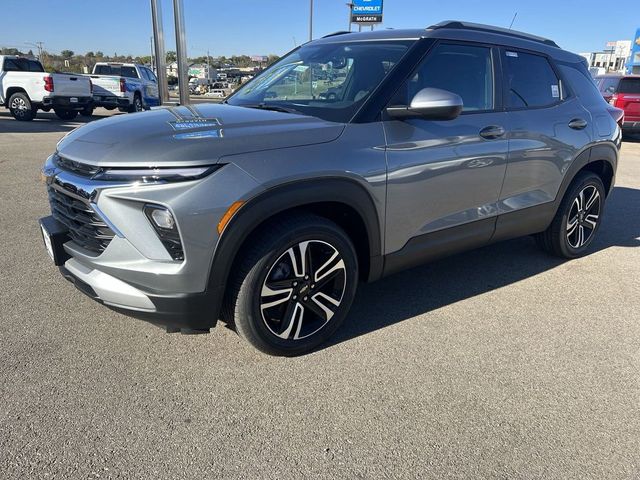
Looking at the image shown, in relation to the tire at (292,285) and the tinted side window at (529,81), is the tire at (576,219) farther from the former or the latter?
the tire at (292,285)

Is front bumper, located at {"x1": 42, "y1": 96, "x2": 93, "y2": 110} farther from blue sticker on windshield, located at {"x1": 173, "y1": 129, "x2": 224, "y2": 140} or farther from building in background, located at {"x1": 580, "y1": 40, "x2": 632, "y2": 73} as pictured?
building in background, located at {"x1": 580, "y1": 40, "x2": 632, "y2": 73}

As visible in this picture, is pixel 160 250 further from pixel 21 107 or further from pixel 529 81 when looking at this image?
pixel 21 107

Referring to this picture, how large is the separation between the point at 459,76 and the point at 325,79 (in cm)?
93

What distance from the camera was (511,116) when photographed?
148 inches

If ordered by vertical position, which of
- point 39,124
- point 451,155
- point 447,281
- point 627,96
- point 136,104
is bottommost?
point 39,124

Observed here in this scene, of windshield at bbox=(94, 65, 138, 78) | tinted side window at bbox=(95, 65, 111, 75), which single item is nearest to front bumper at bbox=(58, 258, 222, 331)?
windshield at bbox=(94, 65, 138, 78)

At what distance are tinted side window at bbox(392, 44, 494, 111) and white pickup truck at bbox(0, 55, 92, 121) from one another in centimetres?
1490

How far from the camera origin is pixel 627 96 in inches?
538

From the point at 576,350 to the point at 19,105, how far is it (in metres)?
17.2

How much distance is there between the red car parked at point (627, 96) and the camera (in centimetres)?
1363

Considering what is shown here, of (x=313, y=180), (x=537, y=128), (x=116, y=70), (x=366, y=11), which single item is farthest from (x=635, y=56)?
(x=313, y=180)

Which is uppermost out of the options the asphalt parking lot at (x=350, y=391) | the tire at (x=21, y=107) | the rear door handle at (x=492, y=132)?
the rear door handle at (x=492, y=132)

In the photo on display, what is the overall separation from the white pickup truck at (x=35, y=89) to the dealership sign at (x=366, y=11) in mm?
24424

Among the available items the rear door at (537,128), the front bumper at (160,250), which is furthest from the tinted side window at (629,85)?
the front bumper at (160,250)
